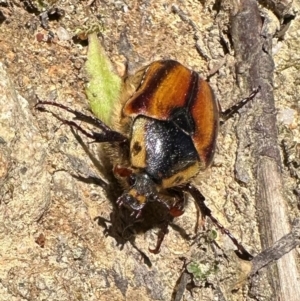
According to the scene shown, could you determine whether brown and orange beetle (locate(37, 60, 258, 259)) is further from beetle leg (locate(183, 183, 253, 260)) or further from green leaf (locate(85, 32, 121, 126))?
green leaf (locate(85, 32, 121, 126))

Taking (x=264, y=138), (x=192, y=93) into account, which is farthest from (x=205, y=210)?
(x=192, y=93)

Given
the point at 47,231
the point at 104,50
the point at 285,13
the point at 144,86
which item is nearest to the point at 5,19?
the point at 104,50

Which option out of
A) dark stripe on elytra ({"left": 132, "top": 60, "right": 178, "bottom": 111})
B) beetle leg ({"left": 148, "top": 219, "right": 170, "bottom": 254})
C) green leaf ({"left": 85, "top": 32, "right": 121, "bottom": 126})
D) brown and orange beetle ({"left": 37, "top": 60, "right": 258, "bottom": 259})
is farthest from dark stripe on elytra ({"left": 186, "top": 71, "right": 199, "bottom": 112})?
beetle leg ({"left": 148, "top": 219, "right": 170, "bottom": 254})

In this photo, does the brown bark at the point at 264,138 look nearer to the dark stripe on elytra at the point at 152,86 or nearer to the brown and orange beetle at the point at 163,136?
the brown and orange beetle at the point at 163,136

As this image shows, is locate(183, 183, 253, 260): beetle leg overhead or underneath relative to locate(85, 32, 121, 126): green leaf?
underneath

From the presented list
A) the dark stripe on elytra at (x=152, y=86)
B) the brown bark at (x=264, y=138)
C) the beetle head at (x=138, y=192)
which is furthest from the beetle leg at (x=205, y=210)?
the dark stripe on elytra at (x=152, y=86)
